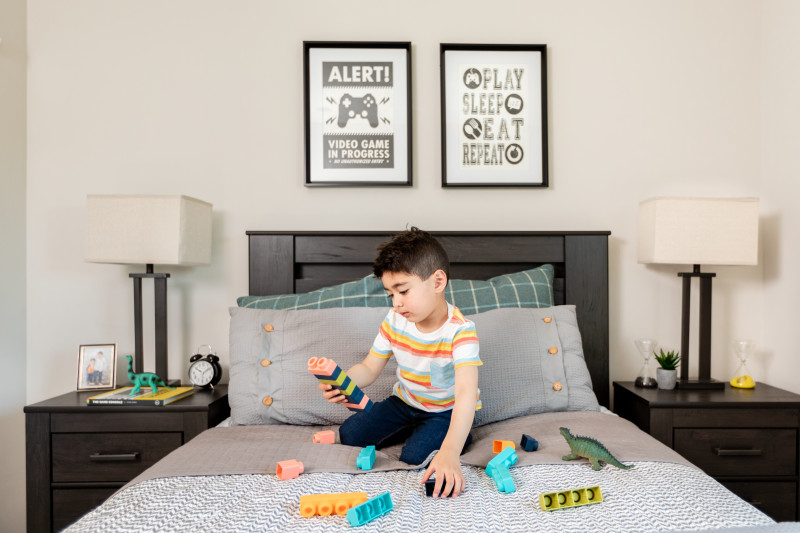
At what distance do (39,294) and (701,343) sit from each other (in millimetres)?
2775

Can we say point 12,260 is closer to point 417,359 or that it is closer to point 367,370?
point 367,370

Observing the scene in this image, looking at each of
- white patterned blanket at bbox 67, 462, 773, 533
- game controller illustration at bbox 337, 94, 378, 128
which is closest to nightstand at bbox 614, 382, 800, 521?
white patterned blanket at bbox 67, 462, 773, 533

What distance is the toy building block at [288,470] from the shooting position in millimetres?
1146

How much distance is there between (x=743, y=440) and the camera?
181 centimetres

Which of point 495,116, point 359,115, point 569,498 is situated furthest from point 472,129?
point 569,498

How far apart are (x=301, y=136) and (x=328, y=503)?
65.9 inches

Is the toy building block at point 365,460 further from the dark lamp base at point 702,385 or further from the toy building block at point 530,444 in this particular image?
the dark lamp base at point 702,385

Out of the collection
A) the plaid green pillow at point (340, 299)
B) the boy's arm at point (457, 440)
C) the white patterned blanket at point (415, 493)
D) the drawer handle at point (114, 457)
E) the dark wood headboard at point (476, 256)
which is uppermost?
the dark wood headboard at point (476, 256)

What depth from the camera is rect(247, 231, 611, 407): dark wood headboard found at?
2.14m

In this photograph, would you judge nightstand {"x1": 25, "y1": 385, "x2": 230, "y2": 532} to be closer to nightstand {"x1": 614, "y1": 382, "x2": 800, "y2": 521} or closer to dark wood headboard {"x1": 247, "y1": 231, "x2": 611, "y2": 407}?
dark wood headboard {"x1": 247, "y1": 231, "x2": 611, "y2": 407}

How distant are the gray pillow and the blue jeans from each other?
142 millimetres

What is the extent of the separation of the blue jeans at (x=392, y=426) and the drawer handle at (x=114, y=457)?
2.52 feet

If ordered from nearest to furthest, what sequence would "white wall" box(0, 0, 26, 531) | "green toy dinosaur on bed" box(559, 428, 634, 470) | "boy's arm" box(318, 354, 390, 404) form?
"green toy dinosaur on bed" box(559, 428, 634, 470) → "boy's arm" box(318, 354, 390, 404) → "white wall" box(0, 0, 26, 531)

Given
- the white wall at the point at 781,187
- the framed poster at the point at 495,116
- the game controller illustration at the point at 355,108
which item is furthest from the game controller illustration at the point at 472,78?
the white wall at the point at 781,187
